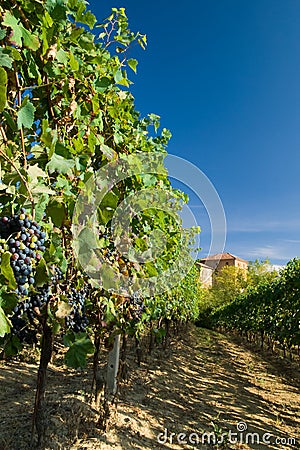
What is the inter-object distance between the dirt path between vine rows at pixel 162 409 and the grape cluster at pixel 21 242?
324cm

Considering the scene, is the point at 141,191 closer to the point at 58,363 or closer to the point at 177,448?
the point at 177,448

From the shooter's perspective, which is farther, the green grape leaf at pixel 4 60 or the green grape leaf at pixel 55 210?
the green grape leaf at pixel 55 210

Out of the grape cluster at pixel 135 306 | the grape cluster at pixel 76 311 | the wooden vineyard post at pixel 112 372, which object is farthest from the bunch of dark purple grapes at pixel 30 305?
the wooden vineyard post at pixel 112 372

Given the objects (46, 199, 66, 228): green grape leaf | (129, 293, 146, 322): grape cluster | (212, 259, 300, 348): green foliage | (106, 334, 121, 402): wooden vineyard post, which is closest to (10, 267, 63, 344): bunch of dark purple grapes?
(46, 199, 66, 228): green grape leaf

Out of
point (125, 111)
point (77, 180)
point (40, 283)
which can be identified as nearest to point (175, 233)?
point (125, 111)

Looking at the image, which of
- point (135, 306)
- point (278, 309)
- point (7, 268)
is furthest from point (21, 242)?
point (278, 309)

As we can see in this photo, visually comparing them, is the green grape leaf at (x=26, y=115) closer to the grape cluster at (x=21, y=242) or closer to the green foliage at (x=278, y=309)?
the grape cluster at (x=21, y=242)

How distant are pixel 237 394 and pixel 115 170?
24.2 ft

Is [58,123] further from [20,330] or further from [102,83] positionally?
[20,330]

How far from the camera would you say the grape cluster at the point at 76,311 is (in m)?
2.50

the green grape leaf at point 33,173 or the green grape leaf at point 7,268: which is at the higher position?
the green grape leaf at point 33,173

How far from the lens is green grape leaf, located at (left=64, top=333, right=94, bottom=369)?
1975mm

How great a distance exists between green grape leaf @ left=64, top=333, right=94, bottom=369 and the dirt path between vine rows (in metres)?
2.50

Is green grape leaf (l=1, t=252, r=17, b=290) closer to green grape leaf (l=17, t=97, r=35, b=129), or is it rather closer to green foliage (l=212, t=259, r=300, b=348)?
green grape leaf (l=17, t=97, r=35, b=129)
